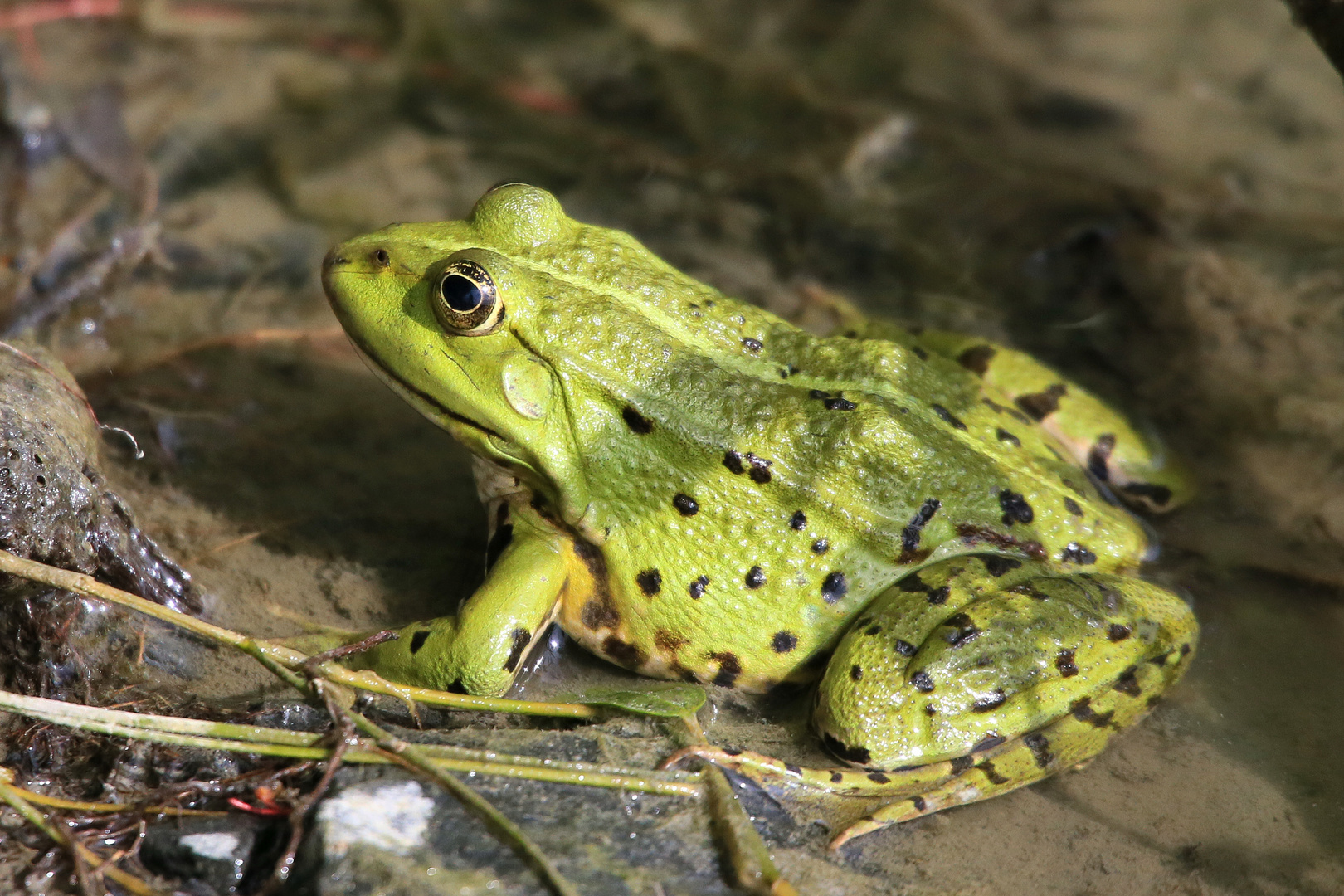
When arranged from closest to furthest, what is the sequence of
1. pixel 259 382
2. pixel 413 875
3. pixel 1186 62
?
1. pixel 413 875
2. pixel 259 382
3. pixel 1186 62

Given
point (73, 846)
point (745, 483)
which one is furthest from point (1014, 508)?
point (73, 846)

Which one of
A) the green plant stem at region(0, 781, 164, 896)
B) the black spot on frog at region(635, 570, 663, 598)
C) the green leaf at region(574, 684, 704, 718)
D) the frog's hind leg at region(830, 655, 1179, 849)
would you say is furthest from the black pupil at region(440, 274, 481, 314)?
the frog's hind leg at region(830, 655, 1179, 849)

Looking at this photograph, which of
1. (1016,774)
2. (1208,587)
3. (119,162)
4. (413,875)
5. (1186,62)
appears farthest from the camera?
(1186,62)

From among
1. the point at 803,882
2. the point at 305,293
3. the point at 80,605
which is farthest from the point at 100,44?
the point at 803,882

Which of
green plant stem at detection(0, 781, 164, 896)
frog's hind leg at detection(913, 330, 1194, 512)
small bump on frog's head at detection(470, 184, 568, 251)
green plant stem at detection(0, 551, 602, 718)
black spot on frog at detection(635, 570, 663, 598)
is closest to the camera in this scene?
green plant stem at detection(0, 781, 164, 896)

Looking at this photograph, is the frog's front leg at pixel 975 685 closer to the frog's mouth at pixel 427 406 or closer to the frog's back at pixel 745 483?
the frog's back at pixel 745 483

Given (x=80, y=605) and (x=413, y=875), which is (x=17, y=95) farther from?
(x=413, y=875)

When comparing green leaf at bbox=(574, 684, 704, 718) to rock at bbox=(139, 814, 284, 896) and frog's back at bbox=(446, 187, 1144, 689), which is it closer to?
frog's back at bbox=(446, 187, 1144, 689)
